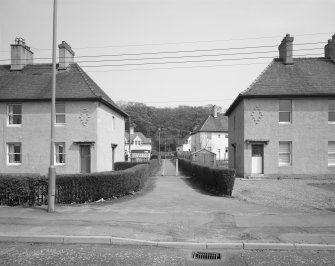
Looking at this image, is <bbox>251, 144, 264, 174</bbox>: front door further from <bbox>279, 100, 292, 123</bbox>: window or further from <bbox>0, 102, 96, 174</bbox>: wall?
<bbox>0, 102, 96, 174</bbox>: wall

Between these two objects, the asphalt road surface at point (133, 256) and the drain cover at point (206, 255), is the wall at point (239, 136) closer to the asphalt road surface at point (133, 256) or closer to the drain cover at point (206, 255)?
the asphalt road surface at point (133, 256)

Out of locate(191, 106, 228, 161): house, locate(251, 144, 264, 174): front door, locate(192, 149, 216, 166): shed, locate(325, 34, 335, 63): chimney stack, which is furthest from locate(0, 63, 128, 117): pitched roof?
locate(191, 106, 228, 161): house

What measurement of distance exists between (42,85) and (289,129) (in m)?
→ 19.6

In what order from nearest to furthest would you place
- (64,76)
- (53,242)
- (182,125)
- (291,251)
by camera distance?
(291,251) < (53,242) < (64,76) < (182,125)

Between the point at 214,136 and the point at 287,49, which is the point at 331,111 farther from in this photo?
the point at 214,136

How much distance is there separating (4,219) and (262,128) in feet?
59.8

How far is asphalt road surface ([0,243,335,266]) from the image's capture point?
240 inches

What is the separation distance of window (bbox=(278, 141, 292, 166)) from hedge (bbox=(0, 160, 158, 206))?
13680mm

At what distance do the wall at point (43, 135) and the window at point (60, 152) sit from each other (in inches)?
16.2

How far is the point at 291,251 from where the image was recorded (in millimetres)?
6848

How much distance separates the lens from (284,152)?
22.6 meters

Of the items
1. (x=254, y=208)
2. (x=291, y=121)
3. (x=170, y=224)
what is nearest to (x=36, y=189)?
(x=170, y=224)

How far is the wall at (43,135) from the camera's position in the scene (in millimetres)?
22875

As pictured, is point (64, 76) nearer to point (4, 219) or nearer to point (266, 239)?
point (4, 219)
